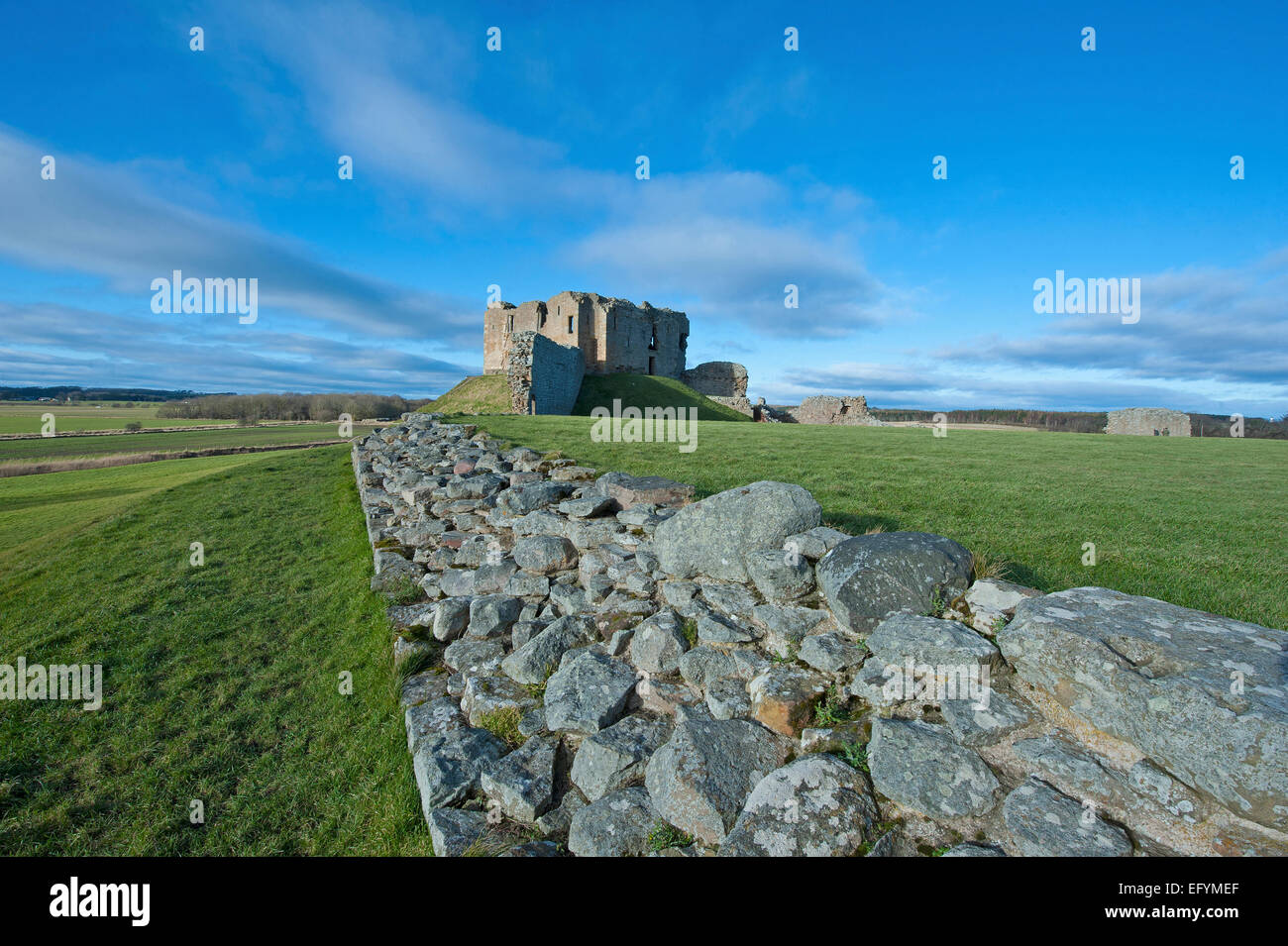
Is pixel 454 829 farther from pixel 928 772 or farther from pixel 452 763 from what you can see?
pixel 928 772

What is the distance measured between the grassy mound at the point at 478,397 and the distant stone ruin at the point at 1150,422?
4235 cm

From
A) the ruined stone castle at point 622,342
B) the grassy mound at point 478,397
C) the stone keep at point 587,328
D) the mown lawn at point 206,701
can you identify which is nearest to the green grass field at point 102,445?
the grassy mound at point 478,397

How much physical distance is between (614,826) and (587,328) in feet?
161

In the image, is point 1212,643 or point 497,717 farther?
point 497,717

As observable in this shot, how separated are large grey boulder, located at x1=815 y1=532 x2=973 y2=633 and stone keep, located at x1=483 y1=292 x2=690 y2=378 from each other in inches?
1755

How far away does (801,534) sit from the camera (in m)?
4.21

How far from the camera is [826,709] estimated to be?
10.0 feet

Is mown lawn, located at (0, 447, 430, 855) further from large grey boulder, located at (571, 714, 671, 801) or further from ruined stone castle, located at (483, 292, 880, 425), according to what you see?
ruined stone castle, located at (483, 292, 880, 425)

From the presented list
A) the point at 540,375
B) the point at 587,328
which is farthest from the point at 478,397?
the point at 587,328

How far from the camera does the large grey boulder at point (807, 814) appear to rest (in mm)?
2381
